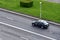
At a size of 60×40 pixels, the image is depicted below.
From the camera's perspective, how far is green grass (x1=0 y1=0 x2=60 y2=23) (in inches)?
1731

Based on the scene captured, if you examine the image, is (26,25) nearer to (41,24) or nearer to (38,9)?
(41,24)

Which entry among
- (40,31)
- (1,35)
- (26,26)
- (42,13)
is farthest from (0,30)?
(42,13)

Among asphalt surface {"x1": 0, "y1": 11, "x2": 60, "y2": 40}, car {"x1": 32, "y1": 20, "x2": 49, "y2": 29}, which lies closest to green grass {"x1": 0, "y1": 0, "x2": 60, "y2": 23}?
asphalt surface {"x1": 0, "y1": 11, "x2": 60, "y2": 40}

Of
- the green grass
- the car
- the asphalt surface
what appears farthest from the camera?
the green grass

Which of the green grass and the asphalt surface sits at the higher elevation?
the green grass

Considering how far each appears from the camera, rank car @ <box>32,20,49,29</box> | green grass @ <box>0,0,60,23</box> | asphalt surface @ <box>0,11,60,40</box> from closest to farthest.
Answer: asphalt surface @ <box>0,11,60,40</box> → car @ <box>32,20,49,29</box> → green grass @ <box>0,0,60,23</box>

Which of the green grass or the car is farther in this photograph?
the green grass

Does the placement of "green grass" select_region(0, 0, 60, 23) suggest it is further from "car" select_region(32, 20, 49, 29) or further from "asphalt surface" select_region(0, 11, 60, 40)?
"car" select_region(32, 20, 49, 29)

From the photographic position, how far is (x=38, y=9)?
155 ft

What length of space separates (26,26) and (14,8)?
8.99 meters

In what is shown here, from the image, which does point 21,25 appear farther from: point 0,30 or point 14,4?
point 14,4

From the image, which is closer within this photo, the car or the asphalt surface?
the asphalt surface

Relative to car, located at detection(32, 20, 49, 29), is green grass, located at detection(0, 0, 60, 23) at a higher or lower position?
higher

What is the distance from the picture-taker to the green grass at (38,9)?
44.0 meters
